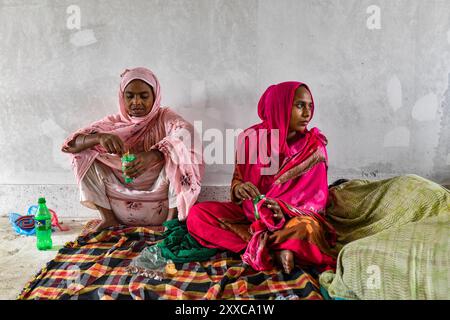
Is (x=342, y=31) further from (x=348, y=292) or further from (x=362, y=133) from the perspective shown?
(x=348, y=292)

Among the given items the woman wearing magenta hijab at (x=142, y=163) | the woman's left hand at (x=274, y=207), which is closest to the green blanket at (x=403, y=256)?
the woman's left hand at (x=274, y=207)

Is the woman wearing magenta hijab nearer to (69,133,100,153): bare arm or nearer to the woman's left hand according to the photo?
(69,133,100,153): bare arm

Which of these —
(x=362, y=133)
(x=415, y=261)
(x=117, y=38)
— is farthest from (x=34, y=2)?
(x=415, y=261)

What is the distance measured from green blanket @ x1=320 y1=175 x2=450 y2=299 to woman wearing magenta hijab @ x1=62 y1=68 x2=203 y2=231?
132 cm

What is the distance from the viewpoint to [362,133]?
3.73m

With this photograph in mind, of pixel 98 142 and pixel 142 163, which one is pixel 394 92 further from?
pixel 98 142

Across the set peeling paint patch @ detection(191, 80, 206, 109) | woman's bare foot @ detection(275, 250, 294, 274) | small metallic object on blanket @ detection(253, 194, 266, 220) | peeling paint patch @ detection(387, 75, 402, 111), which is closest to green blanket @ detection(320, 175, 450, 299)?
woman's bare foot @ detection(275, 250, 294, 274)

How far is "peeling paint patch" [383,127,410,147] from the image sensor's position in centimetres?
372

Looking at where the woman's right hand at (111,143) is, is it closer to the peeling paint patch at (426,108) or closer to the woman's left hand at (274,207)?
the woman's left hand at (274,207)

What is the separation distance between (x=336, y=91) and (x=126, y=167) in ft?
6.22

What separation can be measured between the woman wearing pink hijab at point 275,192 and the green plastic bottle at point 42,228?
1080mm

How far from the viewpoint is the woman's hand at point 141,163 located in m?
3.14

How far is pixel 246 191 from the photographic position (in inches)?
116

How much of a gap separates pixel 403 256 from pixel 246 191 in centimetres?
112
